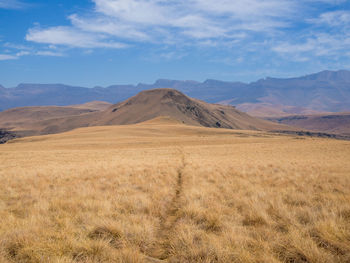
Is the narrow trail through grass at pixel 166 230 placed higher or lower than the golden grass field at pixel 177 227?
lower

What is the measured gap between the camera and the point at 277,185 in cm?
1095

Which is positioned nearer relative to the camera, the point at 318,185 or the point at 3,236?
the point at 3,236

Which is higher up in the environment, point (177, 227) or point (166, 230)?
point (177, 227)

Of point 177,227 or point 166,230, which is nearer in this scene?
point 177,227

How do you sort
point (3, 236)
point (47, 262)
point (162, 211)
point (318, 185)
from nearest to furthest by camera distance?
point (47, 262), point (3, 236), point (162, 211), point (318, 185)

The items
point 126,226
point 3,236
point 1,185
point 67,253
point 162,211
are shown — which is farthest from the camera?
point 1,185

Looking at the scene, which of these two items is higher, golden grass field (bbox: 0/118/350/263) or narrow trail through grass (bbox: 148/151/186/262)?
golden grass field (bbox: 0/118/350/263)

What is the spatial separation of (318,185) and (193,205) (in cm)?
678

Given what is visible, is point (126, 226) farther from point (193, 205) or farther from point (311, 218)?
point (311, 218)

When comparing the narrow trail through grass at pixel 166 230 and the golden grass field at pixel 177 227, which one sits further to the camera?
the narrow trail through grass at pixel 166 230

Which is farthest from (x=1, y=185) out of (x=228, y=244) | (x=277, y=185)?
(x=277, y=185)

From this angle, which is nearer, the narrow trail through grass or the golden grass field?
the golden grass field

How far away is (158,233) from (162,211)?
1.49 meters

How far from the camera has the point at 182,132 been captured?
85.4 meters
